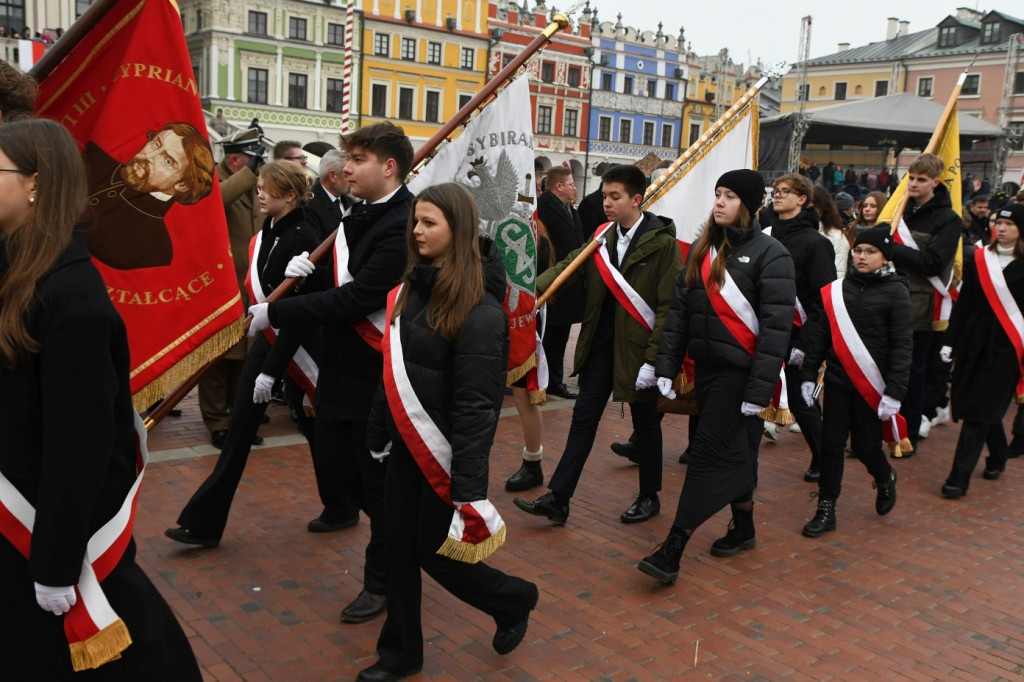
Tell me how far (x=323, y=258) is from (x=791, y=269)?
2511mm

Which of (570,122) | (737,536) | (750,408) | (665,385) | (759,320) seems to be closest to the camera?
Answer: (750,408)

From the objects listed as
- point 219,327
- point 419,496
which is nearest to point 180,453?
point 219,327

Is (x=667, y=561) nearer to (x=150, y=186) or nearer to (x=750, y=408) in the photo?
(x=750, y=408)

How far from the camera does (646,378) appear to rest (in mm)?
5570

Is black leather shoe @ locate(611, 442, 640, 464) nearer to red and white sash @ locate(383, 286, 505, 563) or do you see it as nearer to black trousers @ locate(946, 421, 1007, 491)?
black trousers @ locate(946, 421, 1007, 491)

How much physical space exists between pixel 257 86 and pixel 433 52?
442 inches

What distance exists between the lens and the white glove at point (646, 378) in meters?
5.57

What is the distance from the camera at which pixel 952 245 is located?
25.4 feet

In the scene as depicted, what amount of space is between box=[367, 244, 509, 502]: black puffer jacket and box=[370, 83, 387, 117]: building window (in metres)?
52.1

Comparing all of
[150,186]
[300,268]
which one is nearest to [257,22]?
[300,268]

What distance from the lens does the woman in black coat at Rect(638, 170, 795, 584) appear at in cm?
507

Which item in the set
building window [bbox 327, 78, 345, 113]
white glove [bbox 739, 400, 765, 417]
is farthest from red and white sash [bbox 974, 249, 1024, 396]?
building window [bbox 327, 78, 345, 113]

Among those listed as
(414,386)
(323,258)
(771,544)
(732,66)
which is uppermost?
(732,66)

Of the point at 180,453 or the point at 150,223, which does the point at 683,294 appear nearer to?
the point at 150,223
